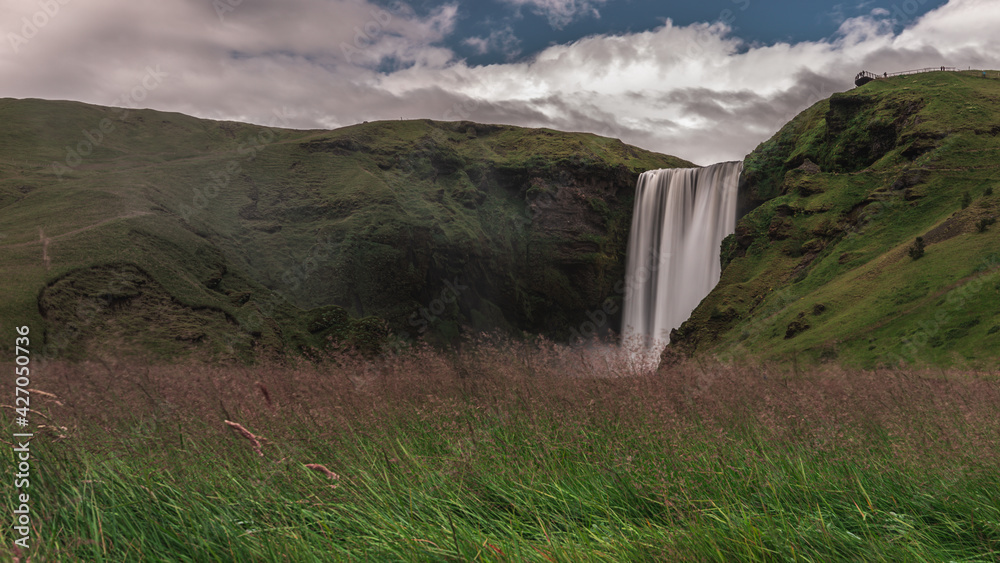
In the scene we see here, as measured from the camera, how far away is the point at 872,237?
45188mm

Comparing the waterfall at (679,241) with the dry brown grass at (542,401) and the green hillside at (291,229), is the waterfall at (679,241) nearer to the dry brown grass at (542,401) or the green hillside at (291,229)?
the green hillside at (291,229)

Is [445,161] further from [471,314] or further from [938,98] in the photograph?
[938,98]

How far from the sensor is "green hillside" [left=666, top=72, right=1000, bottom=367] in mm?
30969

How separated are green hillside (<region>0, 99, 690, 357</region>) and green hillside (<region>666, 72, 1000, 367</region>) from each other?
2539cm

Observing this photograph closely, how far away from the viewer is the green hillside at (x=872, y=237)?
3097cm

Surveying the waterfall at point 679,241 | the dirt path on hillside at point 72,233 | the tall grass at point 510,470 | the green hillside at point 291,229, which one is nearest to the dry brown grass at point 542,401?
the tall grass at point 510,470

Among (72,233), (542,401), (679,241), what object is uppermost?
(679,241)

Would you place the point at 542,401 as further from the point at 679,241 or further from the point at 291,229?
the point at 679,241

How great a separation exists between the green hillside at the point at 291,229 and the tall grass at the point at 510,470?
2.29 m

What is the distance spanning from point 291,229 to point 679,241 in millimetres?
44709

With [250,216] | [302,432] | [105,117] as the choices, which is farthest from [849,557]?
[105,117]

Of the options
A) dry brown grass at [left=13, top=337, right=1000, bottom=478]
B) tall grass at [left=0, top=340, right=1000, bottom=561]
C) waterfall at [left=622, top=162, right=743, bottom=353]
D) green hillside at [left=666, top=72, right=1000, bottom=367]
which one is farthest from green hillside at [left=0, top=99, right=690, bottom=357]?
green hillside at [left=666, top=72, right=1000, bottom=367]

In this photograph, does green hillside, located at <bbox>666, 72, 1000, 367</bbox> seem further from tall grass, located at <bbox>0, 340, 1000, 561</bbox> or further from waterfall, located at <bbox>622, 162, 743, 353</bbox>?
tall grass, located at <bbox>0, 340, 1000, 561</bbox>

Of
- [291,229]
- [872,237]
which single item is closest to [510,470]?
[872,237]
